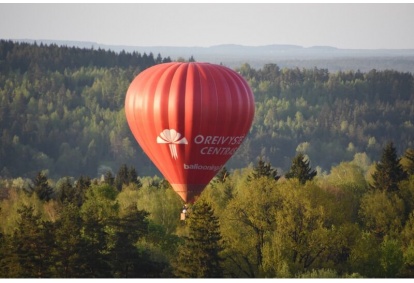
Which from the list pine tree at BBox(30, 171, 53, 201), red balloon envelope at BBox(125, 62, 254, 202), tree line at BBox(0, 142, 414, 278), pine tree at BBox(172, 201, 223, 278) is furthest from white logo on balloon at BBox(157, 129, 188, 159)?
pine tree at BBox(30, 171, 53, 201)

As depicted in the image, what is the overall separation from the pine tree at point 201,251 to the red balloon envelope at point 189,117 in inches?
144

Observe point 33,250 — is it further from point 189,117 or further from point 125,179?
point 125,179

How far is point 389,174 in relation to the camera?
96625 mm

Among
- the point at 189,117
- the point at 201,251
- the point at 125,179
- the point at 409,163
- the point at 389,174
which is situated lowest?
the point at 125,179

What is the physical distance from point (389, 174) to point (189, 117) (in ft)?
115

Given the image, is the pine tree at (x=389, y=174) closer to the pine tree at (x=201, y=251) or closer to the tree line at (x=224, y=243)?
the tree line at (x=224, y=243)

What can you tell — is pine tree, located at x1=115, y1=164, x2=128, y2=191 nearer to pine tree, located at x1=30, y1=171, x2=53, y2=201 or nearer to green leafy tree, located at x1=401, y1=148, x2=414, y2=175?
pine tree, located at x1=30, y1=171, x2=53, y2=201

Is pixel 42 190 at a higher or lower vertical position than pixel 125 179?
higher

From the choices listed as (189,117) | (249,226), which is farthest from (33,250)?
(249,226)

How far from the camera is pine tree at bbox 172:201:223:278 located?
59219mm

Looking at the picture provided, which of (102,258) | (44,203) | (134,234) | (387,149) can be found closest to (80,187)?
(44,203)

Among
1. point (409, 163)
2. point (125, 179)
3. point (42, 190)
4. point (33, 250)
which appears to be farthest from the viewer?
point (125, 179)

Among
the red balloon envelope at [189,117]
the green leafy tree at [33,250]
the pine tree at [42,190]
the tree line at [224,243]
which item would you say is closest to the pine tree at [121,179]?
the pine tree at [42,190]

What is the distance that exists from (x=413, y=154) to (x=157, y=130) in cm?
4381
